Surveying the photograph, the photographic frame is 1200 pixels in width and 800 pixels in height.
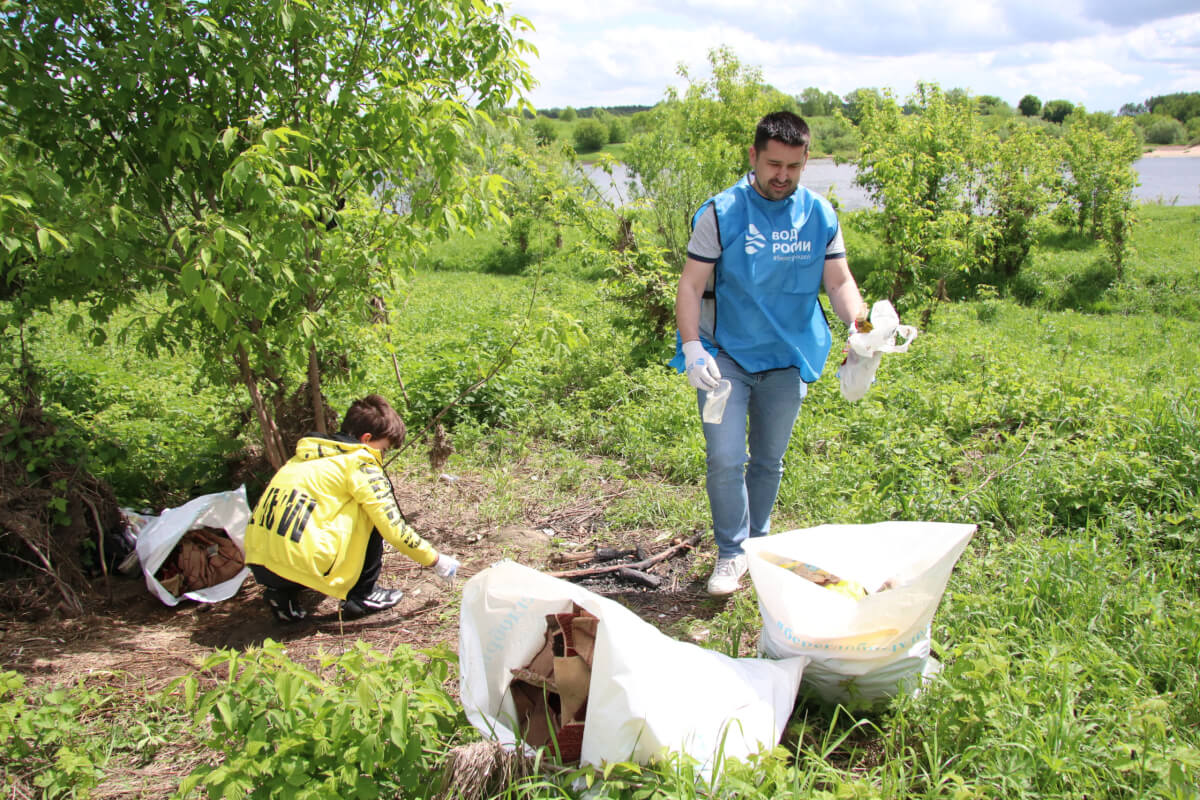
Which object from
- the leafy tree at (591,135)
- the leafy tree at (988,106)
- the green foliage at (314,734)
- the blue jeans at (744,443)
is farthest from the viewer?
the leafy tree at (591,135)

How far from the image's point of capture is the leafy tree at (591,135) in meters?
42.4

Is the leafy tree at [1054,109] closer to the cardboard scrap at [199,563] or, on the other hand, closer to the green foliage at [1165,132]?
the green foliage at [1165,132]

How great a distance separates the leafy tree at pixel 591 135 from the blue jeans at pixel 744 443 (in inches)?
1614

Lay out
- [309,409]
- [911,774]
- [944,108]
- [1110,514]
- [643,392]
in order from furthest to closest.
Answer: [944,108] < [643,392] < [309,409] < [1110,514] < [911,774]

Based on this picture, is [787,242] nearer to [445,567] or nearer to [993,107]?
[445,567]

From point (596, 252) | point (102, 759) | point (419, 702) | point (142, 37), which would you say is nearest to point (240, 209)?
point (142, 37)

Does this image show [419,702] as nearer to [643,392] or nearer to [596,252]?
[643,392]

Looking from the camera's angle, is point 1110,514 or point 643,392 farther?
point 643,392

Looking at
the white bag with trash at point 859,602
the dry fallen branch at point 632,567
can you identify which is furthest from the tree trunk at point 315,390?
the white bag with trash at point 859,602

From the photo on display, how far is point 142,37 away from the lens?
2.75 meters

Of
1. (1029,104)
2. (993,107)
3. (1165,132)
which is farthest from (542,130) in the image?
(1165,132)

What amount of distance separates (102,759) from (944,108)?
10.2 metres

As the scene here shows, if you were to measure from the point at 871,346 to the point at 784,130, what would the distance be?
790 millimetres

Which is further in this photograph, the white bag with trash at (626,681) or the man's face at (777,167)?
the man's face at (777,167)
